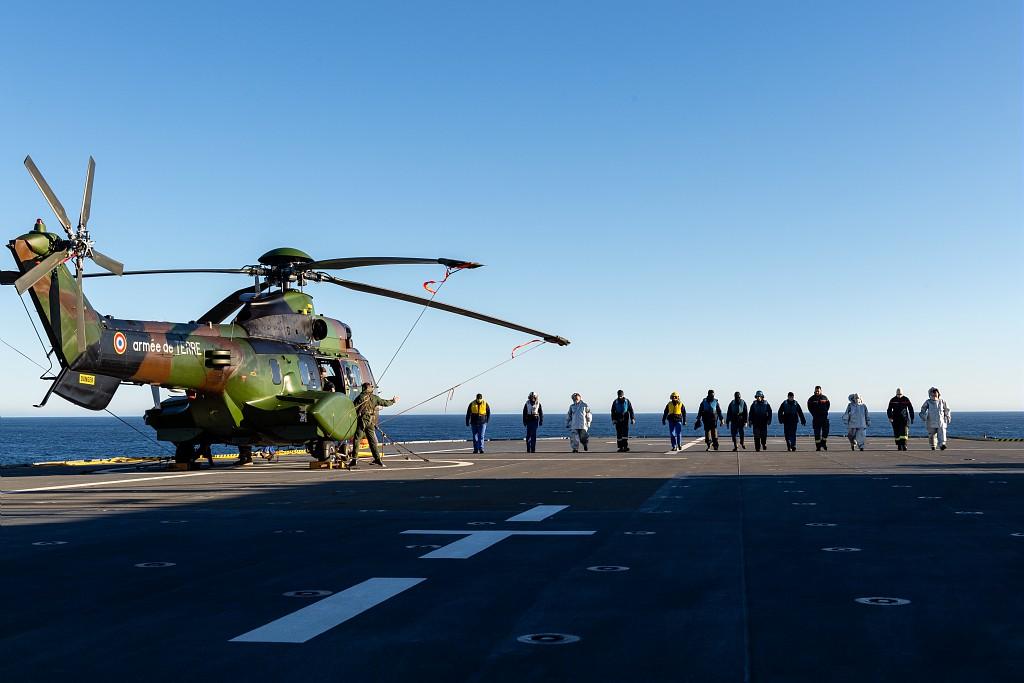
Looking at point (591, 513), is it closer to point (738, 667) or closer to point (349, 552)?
point (349, 552)

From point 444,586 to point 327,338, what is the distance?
19833 millimetres

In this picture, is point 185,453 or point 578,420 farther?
point 578,420

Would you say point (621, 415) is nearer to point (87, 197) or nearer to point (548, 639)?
point (87, 197)

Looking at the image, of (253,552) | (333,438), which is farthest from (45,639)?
(333,438)

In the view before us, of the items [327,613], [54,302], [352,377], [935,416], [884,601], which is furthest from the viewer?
[935,416]

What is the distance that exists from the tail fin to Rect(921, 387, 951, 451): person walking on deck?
79.4 ft

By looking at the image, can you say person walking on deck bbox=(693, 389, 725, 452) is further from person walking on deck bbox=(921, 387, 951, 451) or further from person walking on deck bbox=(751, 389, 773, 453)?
person walking on deck bbox=(921, 387, 951, 451)

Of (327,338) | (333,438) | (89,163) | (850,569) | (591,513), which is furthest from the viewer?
(327,338)

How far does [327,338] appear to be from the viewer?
85.3ft

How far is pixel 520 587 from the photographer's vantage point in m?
6.71

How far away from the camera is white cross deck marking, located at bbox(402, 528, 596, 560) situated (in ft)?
27.2

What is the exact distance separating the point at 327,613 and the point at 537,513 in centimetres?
631

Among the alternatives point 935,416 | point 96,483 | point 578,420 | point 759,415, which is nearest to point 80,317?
point 96,483

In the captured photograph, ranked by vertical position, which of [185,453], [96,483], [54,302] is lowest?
[96,483]
